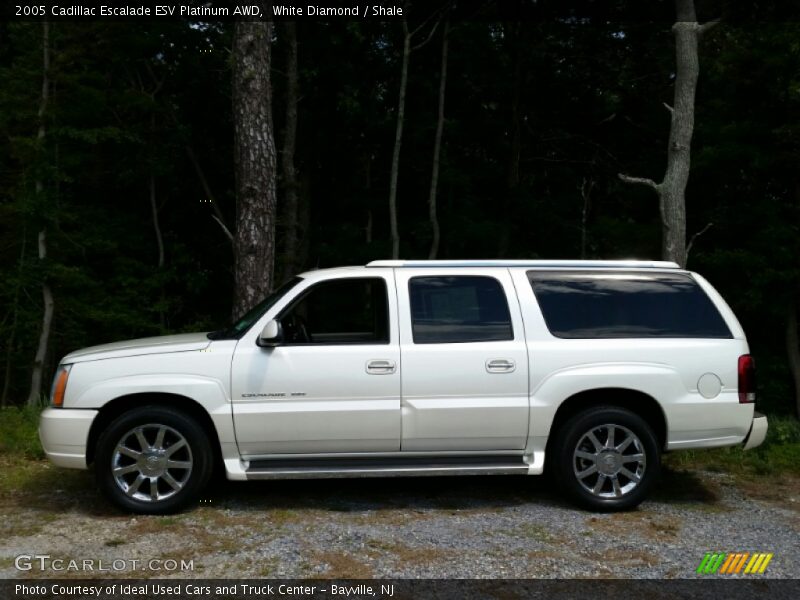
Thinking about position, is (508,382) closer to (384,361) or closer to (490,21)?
(384,361)

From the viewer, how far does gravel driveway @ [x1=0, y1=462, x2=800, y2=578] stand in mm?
4926

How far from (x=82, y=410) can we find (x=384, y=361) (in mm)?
2295

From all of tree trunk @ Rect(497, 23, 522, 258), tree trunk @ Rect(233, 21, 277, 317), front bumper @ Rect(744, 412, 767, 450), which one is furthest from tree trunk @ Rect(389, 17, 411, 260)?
front bumper @ Rect(744, 412, 767, 450)

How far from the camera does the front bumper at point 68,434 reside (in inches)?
232

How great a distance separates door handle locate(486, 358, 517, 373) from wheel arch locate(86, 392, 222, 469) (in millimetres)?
2158

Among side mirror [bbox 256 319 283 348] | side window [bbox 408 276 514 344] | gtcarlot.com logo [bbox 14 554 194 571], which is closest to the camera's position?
gtcarlot.com logo [bbox 14 554 194 571]

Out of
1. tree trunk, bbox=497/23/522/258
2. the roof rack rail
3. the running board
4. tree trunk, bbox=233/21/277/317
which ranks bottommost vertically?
the running board

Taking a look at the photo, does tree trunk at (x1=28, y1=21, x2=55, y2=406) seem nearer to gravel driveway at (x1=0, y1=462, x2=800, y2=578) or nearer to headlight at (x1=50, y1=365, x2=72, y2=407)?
gravel driveway at (x1=0, y1=462, x2=800, y2=578)

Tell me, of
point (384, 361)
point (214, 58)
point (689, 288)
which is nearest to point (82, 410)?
point (384, 361)

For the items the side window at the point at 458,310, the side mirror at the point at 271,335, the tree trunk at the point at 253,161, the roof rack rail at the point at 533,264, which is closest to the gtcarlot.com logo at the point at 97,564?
the side mirror at the point at 271,335

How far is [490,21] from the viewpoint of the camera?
2592 cm

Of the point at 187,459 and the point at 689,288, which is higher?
the point at 689,288

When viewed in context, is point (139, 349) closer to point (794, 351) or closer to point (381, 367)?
point (381, 367)

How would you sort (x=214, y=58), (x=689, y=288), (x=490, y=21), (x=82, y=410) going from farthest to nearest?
(x=490, y=21), (x=214, y=58), (x=689, y=288), (x=82, y=410)
